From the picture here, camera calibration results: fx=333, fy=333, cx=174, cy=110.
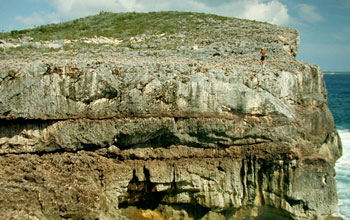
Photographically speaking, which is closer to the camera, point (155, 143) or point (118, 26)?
point (155, 143)

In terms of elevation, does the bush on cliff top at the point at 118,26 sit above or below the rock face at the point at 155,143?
above

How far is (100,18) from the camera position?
35094 millimetres

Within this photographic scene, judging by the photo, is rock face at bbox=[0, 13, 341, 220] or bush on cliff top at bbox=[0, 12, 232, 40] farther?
bush on cliff top at bbox=[0, 12, 232, 40]

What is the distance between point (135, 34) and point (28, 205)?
62.4 ft

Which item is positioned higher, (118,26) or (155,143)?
(118,26)

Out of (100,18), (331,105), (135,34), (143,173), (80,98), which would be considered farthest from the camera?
(331,105)

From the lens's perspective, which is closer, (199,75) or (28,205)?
(28,205)

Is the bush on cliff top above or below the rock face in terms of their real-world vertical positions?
above

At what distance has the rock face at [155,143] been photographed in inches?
472

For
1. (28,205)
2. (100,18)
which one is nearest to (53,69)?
(28,205)

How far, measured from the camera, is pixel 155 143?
45.7ft

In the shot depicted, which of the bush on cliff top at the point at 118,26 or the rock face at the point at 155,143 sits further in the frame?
the bush on cliff top at the point at 118,26

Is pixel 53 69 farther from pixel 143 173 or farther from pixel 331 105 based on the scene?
pixel 331 105

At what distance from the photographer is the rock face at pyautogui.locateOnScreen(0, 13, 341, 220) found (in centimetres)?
1200
